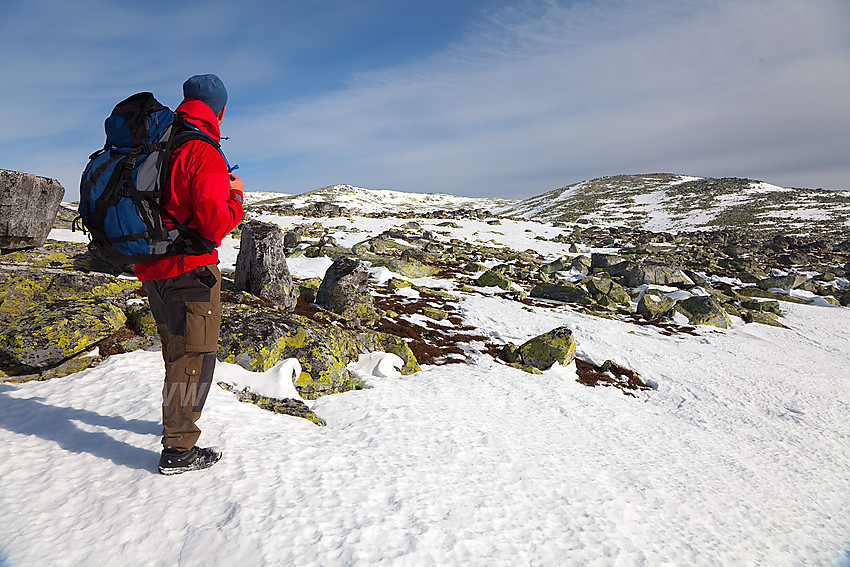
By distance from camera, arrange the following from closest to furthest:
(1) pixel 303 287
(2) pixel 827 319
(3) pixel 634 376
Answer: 1. (3) pixel 634 376
2. (1) pixel 303 287
3. (2) pixel 827 319

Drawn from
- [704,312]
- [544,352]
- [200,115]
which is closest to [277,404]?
[200,115]

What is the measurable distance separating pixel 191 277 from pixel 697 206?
112 meters

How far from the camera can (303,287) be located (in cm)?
1444

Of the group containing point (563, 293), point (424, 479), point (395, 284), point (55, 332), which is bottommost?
point (563, 293)

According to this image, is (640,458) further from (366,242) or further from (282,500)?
(366,242)

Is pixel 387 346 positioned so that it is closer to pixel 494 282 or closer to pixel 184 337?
pixel 184 337

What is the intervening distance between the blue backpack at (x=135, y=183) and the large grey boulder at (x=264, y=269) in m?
8.52

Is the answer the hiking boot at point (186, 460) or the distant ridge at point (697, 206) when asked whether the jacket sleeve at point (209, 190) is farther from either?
the distant ridge at point (697, 206)

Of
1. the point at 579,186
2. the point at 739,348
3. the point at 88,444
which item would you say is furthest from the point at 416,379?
the point at 579,186

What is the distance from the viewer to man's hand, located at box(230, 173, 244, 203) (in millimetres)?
3598

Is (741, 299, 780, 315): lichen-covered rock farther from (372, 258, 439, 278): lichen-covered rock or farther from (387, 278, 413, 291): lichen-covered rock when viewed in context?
(387, 278, 413, 291): lichen-covered rock

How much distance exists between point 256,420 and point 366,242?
27713 mm

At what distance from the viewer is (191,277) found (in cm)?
362

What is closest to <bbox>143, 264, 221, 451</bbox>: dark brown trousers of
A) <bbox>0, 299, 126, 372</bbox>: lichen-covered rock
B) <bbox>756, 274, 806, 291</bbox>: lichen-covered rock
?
<bbox>0, 299, 126, 372</bbox>: lichen-covered rock
